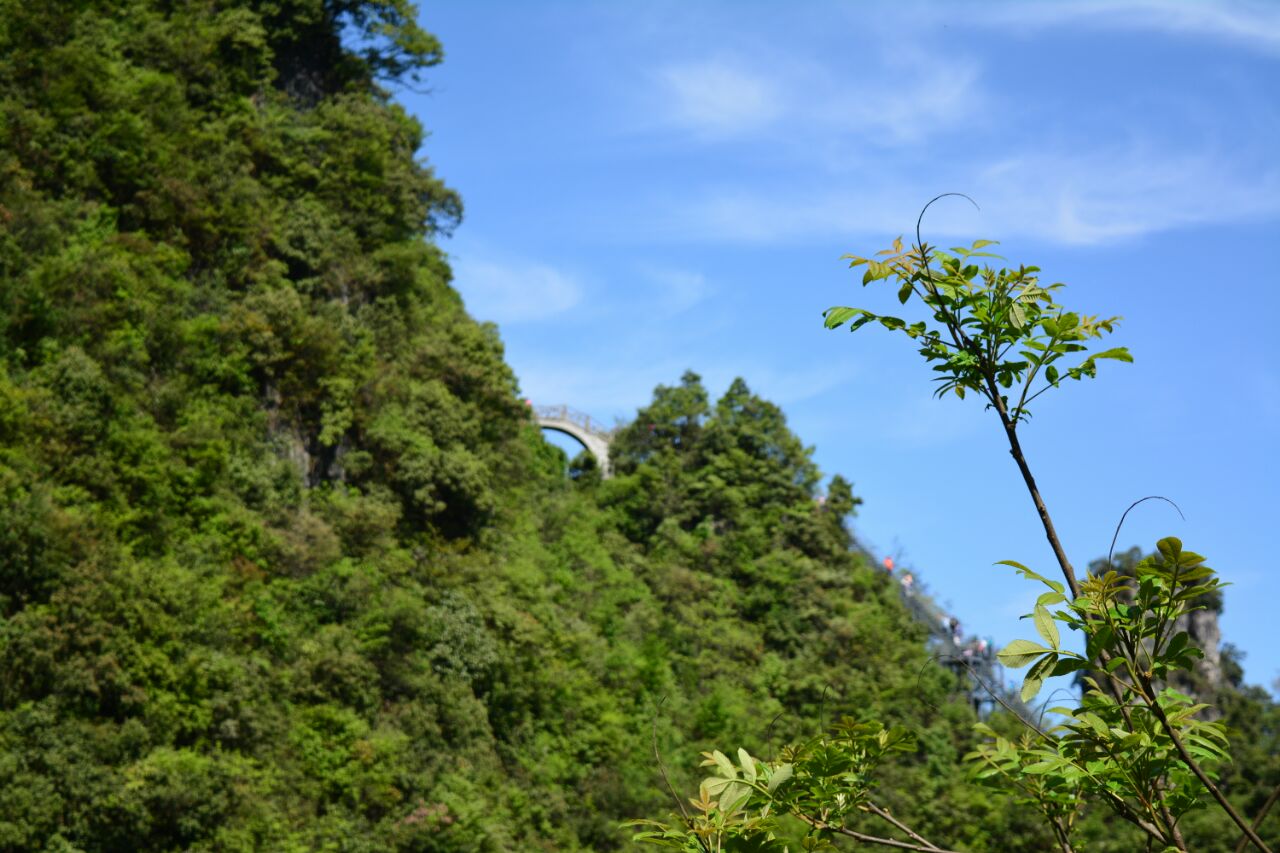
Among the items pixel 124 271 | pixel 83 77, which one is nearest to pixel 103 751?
pixel 124 271

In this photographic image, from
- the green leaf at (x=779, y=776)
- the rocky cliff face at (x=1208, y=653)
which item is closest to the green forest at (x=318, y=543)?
the rocky cliff face at (x=1208, y=653)

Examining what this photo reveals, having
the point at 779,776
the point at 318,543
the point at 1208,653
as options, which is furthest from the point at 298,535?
the point at 1208,653

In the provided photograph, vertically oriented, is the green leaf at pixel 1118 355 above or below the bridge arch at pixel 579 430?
below

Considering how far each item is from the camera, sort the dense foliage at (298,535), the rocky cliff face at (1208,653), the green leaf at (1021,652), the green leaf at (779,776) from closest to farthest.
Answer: the green leaf at (1021,652)
the green leaf at (779,776)
the dense foliage at (298,535)
the rocky cliff face at (1208,653)

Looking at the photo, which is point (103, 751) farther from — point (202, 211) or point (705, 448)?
point (705, 448)

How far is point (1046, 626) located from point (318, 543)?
21511 mm

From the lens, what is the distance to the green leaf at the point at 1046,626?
2.34 meters

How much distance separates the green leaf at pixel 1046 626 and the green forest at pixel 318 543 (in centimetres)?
1448

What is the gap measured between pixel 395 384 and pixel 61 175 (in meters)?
7.00

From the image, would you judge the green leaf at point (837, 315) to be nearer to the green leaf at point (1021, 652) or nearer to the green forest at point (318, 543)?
the green leaf at point (1021, 652)

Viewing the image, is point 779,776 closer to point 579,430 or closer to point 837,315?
point 837,315

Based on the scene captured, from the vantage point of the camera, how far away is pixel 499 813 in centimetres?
2181

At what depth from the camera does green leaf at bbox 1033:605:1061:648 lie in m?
2.34

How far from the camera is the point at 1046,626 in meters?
2.36
